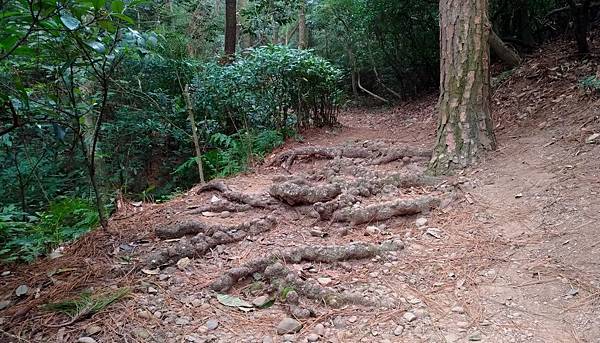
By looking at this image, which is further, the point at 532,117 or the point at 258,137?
the point at 258,137

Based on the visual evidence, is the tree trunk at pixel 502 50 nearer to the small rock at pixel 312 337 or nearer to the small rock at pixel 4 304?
the small rock at pixel 312 337

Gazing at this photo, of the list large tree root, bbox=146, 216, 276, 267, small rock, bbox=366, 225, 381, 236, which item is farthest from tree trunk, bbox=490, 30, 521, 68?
large tree root, bbox=146, 216, 276, 267

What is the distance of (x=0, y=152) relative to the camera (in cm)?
556

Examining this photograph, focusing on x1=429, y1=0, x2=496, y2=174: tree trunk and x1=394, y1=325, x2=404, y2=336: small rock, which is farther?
x1=429, y1=0, x2=496, y2=174: tree trunk

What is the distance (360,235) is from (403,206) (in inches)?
16.1

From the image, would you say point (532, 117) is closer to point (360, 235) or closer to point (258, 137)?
point (360, 235)

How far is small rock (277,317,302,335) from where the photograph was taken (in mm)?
2059

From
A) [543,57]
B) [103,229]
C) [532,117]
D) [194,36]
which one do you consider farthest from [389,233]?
[194,36]

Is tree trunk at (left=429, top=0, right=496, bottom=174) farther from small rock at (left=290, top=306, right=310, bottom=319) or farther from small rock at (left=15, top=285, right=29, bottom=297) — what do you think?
small rock at (left=15, top=285, right=29, bottom=297)

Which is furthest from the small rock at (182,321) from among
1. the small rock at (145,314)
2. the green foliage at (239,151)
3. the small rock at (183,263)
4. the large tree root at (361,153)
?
the green foliage at (239,151)

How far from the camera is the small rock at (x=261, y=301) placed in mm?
2318

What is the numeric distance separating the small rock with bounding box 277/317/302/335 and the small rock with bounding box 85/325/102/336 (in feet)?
2.80

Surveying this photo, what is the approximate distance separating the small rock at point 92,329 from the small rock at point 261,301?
772 millimetres

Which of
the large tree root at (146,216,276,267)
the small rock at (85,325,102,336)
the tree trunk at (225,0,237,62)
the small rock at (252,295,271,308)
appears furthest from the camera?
the tree trunk at (225,0,237,62)
